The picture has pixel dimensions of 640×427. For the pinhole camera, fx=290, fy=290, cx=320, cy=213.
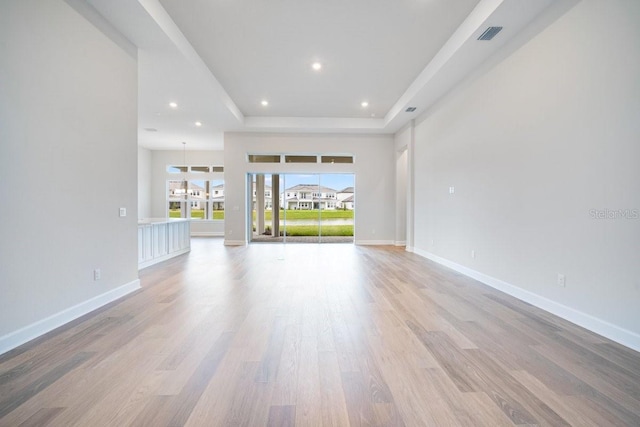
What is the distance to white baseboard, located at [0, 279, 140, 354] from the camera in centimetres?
216

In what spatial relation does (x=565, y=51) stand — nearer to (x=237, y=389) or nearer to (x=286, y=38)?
(x=286, y=38)

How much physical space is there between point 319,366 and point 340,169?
698cm

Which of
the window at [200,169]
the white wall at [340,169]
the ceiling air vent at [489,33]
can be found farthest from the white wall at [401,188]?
the window at [200,169]

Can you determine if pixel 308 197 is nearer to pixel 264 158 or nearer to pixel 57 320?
pixel 264 158

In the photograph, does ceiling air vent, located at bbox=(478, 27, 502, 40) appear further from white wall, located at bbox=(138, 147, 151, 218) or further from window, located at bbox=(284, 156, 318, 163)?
white wall, located at bbox=(138, 147, 151, 218)

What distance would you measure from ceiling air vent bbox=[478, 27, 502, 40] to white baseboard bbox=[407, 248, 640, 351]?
121 inches

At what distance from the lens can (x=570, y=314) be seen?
9.05 ft

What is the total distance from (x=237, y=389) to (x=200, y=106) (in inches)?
236

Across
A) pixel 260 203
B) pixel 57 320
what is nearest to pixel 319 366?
pixel 57 320

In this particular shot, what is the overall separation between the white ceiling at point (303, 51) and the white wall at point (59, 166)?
704mm

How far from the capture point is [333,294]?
11.7 feet

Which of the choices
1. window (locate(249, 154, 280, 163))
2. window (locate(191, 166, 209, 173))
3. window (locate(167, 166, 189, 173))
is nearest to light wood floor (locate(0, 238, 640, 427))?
window (locate(249, 154, 280, 163))

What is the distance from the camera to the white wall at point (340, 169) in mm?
8234

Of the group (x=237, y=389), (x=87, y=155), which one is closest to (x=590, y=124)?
(x=237, y=389)
